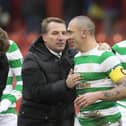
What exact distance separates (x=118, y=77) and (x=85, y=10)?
12805 mm

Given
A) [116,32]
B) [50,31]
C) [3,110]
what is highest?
[116,32]

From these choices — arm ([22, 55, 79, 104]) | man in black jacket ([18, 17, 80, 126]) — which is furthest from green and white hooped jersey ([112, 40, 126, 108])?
arm ([22, 55, 79, 104])

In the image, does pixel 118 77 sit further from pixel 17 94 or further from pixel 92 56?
pixel 17 94

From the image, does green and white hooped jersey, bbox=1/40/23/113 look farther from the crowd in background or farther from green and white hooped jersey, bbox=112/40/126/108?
the crowd in background

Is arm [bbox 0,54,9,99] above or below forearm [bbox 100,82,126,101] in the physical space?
above

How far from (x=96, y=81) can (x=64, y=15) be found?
11856 mm

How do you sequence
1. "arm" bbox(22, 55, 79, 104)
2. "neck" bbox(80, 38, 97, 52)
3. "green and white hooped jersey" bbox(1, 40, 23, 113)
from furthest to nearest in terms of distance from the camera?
1. "green and white hooped jersey" bbox(1, 40, 23, 113)
2. "arm" bbox(22, 55, 79, 104)
3. "neck" bbox(80, 38, 97, 52)

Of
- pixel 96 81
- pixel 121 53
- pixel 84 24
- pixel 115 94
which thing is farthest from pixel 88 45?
pixel 121 53

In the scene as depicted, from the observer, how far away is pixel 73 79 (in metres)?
8.40

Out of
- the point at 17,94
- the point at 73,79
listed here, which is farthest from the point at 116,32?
the point at 73,79

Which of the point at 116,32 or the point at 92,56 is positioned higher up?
A: the point at 116,32

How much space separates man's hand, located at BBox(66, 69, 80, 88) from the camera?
27.5ft

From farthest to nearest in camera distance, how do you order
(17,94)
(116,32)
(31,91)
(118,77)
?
(116,32)
(17,94)
(31,91)
(118,77)

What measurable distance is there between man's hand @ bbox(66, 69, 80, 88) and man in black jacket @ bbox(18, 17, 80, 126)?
0.27 metres
